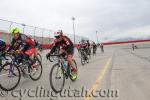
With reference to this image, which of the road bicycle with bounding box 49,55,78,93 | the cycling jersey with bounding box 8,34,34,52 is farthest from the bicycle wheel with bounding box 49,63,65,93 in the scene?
the cycling jersey with bounding box 8,34,34,52

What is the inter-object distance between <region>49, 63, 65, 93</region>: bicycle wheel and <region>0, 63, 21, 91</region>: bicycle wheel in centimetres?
123

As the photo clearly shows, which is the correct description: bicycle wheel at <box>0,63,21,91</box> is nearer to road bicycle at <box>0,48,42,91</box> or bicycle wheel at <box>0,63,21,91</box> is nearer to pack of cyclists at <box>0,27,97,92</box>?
road bicycle at <box>0,48,42,91</box>

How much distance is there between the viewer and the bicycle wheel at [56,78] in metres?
9.05

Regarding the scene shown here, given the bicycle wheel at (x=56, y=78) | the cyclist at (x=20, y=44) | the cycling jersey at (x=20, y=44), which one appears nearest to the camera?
the bicycle wheel at (x=56, y=78)

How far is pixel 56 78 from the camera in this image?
936 centimetres

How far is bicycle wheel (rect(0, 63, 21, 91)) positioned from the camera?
9.37 m

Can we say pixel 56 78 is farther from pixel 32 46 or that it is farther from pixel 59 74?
pixel 32 46

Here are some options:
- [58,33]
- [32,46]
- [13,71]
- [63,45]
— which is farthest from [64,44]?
[13,71]

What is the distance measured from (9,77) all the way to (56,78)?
1472mm

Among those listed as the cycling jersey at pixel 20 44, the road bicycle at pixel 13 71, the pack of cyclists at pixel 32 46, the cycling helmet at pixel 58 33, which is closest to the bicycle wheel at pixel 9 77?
the road bicycle at pixel 13 71

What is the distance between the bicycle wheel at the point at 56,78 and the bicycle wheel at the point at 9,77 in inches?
48.5

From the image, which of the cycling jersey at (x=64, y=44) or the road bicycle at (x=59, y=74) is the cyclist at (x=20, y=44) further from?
the road bicycle at (x=59, y=74)

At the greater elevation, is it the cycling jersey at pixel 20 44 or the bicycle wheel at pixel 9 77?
the cycling jersey at pixel 20 44

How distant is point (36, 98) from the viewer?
831 centimetres
